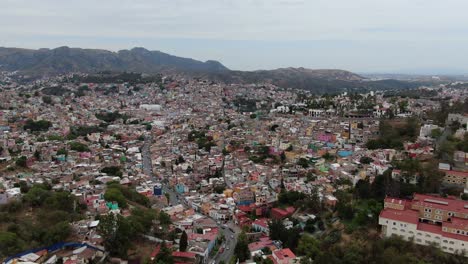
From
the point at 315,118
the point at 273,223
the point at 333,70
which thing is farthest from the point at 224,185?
the point at 333,70

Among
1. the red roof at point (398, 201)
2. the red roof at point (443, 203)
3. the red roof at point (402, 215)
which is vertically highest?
the red roof at point (443, 203)

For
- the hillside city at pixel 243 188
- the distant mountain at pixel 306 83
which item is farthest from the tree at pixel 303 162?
the distant mountain at pixel 306 83

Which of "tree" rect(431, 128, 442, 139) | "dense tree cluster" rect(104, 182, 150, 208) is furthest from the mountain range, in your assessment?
"dense tree cluster" rect(104, 182, 150, 208)

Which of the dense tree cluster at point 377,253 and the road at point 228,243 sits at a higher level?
the dense tree cluster at point 377,253

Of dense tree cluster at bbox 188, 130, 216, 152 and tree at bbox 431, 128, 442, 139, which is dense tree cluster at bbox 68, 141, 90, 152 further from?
tree at bbox 431, 128, 442, 139

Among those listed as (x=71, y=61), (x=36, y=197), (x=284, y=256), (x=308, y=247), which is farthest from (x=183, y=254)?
(x=71, y=61)

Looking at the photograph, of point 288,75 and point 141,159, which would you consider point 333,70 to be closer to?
point 288,75

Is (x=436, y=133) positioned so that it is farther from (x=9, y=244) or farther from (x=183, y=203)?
(x=9, y=244)

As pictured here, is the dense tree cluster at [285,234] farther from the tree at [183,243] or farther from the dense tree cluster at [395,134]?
the dense tree cluster at [395,134]
